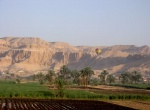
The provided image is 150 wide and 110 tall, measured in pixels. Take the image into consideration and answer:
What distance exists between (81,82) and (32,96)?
49291mm

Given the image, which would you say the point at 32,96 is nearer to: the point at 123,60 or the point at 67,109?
the point at 67,109

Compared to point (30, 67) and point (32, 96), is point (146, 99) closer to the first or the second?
point (32, 96)

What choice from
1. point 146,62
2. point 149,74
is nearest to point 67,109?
point 149,74

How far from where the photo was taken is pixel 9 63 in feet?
646

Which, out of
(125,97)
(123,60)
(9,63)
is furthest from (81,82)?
(9,63)

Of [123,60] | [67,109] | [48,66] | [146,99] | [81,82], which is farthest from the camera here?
[48,66]

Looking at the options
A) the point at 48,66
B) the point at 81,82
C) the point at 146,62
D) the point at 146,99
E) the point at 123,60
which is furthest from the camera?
the point at 48,66

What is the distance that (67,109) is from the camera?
27.0 m

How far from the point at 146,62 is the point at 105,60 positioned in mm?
35055

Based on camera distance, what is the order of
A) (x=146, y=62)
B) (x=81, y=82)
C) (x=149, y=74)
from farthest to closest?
(x=146, y=62) → (x=149, y=74) → (x=81, y=82)

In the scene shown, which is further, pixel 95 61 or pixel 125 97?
pixel 95 61

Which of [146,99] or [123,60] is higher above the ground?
[123,60]

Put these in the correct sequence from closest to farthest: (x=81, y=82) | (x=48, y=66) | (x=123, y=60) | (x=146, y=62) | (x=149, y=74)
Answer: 1. (x=81, y=82)
2. (x=149, y=74)
3. (x=146, y=62)
4. (x=123, y=60)
5. (x=48, y=66)

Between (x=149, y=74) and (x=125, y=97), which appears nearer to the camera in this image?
(x=125, y=97)
